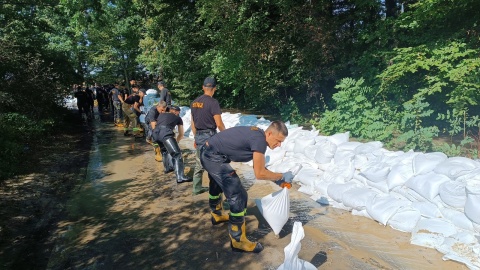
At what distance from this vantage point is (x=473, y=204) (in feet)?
9.44

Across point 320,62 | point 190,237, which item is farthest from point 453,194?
point 320,62

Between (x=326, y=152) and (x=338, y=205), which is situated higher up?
(x=326, y=152)

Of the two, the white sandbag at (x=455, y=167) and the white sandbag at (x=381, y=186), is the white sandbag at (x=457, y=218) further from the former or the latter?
the white sandbag at (x=381, y=186)

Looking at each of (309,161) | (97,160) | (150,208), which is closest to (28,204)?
(150,208)

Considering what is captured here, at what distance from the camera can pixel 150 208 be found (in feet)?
14.5

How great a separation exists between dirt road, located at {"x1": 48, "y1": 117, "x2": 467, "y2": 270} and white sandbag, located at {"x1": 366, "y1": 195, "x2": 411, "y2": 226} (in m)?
0.10

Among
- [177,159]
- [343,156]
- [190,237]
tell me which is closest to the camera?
[190,237]

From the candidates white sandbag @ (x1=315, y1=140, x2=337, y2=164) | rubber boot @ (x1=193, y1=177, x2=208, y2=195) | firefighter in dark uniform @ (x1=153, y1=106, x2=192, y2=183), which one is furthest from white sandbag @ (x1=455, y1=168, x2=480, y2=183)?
firefighter in dark uniform @ (x1=153, y1=106, x2=192, y2=183)

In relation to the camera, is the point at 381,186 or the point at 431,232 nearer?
the point at 431,232

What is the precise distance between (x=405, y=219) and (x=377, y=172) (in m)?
0.73

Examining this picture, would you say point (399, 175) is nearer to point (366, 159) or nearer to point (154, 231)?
point (366, 159)

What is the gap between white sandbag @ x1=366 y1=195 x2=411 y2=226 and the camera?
3508mm

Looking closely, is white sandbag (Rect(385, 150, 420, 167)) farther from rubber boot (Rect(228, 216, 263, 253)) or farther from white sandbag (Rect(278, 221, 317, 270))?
white sandbag (Rect(278, 221, 317, 270))

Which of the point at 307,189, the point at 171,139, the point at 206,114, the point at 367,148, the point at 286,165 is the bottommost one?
the point at 307,189
